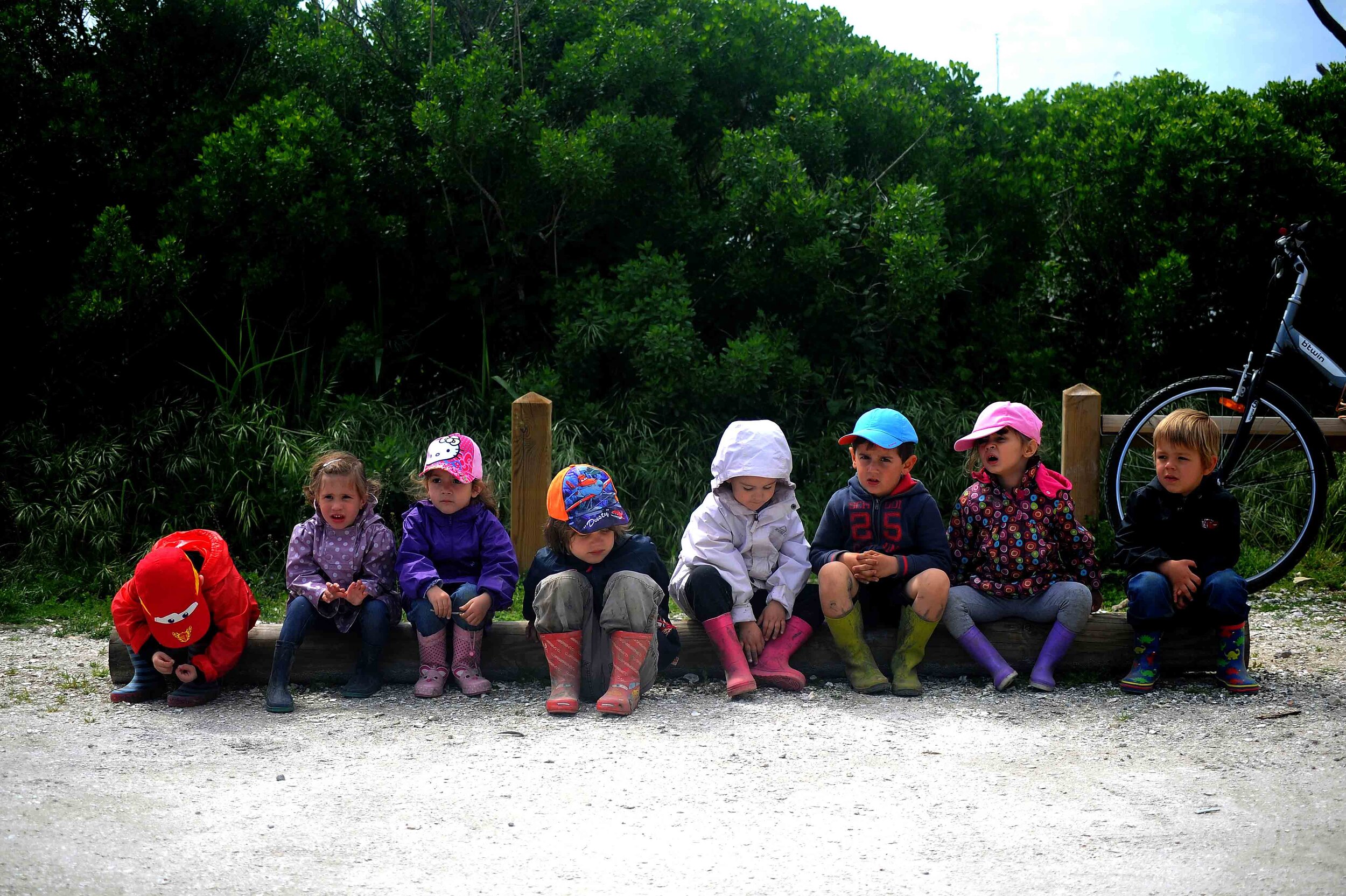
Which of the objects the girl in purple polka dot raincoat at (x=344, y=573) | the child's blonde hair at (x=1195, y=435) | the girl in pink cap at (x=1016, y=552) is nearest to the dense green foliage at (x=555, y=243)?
the girl in purple polka dot raincoat at (x=344, y=573)

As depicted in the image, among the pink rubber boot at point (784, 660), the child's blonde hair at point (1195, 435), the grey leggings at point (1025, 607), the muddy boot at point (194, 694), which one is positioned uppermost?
the child's blonde hair at point (1195, 435)

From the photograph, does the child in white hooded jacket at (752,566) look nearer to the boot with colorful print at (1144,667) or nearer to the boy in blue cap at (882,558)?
the boy in blue cap at (882,558)

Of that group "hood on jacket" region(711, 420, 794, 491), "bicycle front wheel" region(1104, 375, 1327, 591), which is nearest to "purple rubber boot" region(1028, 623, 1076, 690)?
"bicycle front wheel" region(1104, 375, 1327, 591)

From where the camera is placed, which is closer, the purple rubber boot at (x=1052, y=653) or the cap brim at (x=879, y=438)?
the purple rubber boot at (x=1052, y=653)

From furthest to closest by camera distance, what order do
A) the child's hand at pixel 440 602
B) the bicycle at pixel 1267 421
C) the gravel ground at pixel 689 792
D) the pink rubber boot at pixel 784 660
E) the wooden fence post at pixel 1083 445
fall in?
the wooden fence post at pixel 1083 445
the bicycle at pixel 1267 421
the pink rubber boot at pixel 784 660
the child's hand at pixel 440 602
the gravel ground at pixel 689 792

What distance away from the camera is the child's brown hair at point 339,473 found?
4.61 meters

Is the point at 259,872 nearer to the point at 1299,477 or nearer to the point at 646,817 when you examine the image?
the point at 646,817

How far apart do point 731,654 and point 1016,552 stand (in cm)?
115

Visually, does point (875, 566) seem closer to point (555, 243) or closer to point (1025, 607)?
point (1025, 607)

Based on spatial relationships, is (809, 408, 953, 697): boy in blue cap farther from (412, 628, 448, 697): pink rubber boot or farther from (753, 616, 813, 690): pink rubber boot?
(412, 628, 448, 697): pink rubber boot

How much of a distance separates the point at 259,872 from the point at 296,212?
4.91 meters

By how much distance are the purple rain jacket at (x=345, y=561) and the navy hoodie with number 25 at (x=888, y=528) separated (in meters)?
1.64

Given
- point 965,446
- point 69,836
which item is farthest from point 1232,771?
point 69,836

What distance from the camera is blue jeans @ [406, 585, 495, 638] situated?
4.49m
